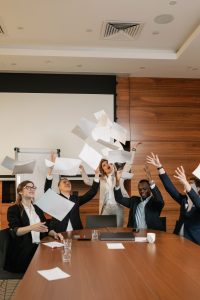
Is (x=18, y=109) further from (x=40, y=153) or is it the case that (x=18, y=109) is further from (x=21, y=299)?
(x=21, y=299)

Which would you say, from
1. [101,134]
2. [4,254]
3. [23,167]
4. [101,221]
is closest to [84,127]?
[101,134]

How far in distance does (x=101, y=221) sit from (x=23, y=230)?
151 cm

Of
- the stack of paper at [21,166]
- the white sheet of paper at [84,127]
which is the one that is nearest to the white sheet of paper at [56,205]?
the white sheet of paper at [84,127]

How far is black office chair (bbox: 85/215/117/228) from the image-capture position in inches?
169

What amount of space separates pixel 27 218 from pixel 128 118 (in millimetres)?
3582

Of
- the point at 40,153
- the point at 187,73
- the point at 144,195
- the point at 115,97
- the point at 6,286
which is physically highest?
the point at 187,73

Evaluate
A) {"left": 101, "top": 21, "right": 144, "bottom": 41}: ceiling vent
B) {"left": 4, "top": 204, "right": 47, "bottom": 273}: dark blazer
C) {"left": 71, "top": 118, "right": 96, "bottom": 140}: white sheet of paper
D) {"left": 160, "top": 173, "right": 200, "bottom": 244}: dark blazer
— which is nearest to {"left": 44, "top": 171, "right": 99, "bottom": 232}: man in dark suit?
{"left": 4, "top": 204, "right": 47, "bottom": 273}: dark blazer

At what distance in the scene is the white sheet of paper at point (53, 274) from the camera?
195 cm

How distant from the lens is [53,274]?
2.00m

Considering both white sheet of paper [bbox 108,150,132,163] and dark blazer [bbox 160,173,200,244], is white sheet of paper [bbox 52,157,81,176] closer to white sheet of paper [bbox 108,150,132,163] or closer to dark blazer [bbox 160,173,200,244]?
white sheet of paper [bbox 108,150,132,163]

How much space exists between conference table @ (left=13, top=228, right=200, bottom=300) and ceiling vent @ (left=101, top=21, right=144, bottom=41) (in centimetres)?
307

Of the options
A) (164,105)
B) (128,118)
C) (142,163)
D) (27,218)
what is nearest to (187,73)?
(164,105)

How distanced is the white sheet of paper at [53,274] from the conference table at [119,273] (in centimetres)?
3

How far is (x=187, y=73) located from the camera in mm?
6316
